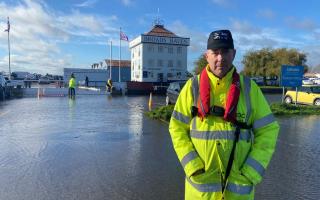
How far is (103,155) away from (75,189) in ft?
8.45

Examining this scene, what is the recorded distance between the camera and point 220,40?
126 inches

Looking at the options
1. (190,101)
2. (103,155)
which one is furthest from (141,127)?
(190,101)

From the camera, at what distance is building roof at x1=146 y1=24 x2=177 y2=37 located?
68.2 metres

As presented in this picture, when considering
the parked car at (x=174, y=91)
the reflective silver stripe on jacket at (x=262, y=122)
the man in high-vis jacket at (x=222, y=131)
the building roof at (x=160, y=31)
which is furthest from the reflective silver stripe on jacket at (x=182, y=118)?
the building roof at (x=160, y=31)

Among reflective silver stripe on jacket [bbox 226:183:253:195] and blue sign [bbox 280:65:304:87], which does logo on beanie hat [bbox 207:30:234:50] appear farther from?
blue sign [bbox 280:65:304:87]

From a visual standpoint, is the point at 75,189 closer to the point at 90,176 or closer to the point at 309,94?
the point at 90,176

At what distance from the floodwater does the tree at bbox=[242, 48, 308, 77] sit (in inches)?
2120

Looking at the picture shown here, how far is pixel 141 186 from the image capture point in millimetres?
6340

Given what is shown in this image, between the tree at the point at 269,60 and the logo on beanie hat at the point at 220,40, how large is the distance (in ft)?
209

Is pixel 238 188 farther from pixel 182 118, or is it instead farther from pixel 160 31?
pixel 160 31

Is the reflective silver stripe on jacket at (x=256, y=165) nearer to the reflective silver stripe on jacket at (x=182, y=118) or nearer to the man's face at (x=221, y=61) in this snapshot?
the reflective silver stripe on jacket at (x=182, y=118)

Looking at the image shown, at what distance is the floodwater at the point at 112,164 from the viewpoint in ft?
19.9

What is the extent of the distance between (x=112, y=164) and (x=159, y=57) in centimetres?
5738

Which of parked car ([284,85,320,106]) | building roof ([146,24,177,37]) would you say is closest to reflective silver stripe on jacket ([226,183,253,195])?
parked car ([284,85,320,106])
